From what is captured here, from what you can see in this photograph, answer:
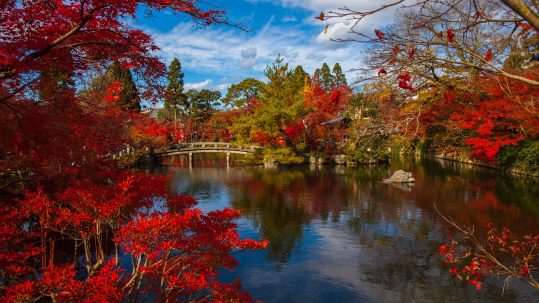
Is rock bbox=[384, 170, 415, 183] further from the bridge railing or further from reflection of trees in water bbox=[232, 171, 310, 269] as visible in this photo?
the bridge railing

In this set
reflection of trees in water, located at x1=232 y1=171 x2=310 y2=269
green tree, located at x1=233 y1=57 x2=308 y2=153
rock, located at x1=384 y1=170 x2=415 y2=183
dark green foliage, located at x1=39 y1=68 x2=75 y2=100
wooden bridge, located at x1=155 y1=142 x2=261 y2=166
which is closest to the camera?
dark green foliage, located at x1=39 y1=68 x2=75 y2=100

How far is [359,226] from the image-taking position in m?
13.0

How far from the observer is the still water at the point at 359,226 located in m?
8.27

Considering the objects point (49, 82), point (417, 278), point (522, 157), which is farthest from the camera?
point (522, 157)

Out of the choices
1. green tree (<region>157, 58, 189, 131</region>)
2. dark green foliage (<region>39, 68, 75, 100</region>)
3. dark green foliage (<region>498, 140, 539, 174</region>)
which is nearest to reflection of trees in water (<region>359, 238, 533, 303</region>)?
dark green foliage (<region>39, 68, 75, 100</region>)

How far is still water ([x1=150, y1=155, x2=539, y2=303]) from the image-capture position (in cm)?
827

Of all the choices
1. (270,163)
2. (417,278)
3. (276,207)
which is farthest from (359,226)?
(270,163)

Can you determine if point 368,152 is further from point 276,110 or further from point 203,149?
point 203,149

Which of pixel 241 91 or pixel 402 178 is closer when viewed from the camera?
pixel 402 178

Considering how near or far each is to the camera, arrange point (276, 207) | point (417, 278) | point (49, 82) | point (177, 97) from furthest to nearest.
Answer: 1. point (177, 97)
2. point (276, 207)
3. point (417, 278)
4. point (49, 82)

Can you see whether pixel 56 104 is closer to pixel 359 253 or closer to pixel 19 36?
pixel 19 36

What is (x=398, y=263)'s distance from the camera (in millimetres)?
9688

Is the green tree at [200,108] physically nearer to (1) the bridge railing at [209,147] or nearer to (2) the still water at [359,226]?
(1) the bridge railing at [209,147]

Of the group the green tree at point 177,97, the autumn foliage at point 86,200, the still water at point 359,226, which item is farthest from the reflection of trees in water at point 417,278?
the green tree at point 177,97
